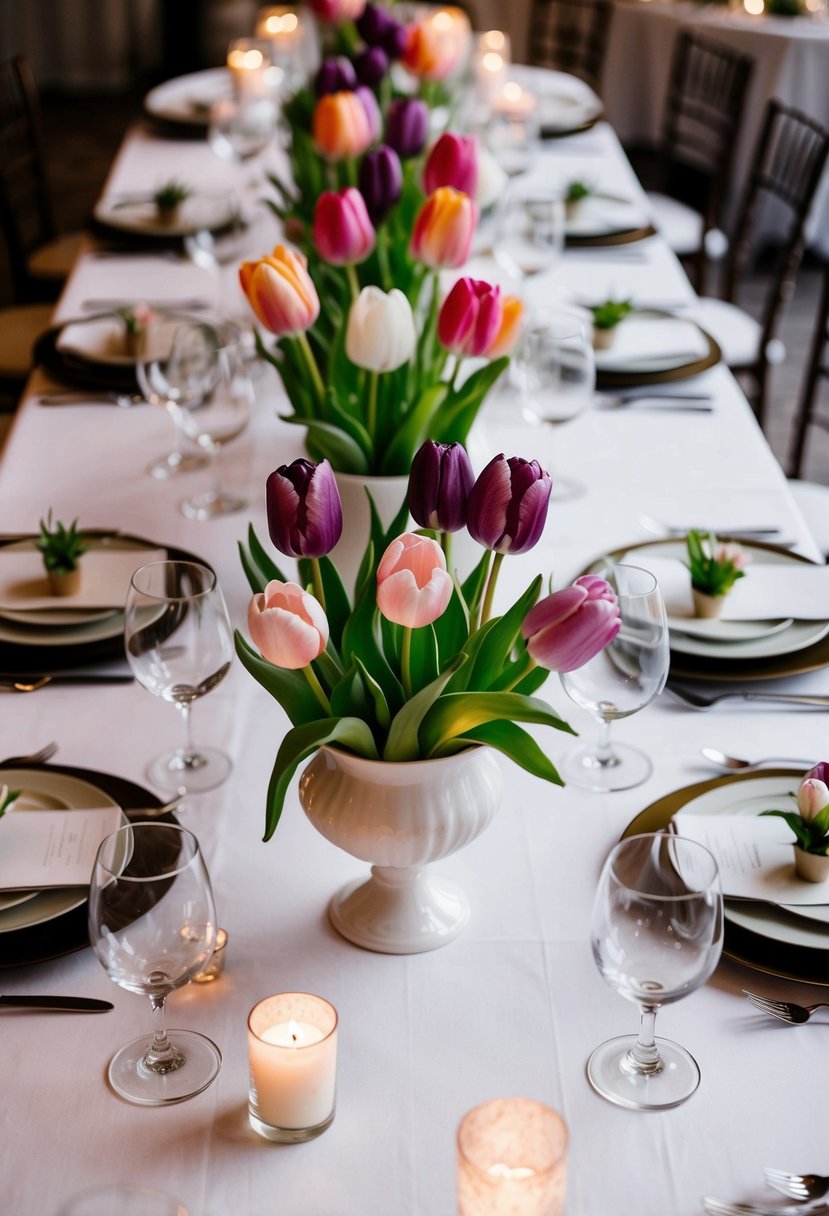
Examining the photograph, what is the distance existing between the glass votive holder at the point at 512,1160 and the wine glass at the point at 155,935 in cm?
24

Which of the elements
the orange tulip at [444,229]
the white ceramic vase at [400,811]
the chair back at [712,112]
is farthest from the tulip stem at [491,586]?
the chair back at [712,112]

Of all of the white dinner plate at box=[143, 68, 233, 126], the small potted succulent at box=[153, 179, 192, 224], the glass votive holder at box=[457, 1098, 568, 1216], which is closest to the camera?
the glass votive holder at box=[457, 1098, 568, 1216]

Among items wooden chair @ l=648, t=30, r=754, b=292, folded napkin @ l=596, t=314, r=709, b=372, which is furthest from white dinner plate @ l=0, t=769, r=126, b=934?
wooden chair @ l=648, t=30, r=754, b=292

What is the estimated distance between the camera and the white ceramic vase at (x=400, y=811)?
3.48 ft

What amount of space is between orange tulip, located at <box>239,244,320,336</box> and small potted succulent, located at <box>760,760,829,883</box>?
0.69 m

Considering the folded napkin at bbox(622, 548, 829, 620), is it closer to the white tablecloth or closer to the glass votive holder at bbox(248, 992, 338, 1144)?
the glass votive holder at bbox(248, 992, 338, 1144)

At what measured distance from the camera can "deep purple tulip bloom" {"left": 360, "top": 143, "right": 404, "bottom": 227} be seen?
1906mm

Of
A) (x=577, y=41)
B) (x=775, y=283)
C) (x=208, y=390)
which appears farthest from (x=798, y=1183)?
(x=577, y=41)

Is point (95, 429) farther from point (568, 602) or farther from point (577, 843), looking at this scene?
point (568, 602)

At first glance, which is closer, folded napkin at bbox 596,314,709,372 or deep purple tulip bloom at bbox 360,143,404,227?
deep purple tulip bloom at bbox 360,143,404,227

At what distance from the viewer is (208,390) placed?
73.2 inches

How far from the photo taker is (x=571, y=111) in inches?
150

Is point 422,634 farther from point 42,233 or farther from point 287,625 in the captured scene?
point 42,233

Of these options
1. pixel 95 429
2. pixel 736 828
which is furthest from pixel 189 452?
pixel 736 828
